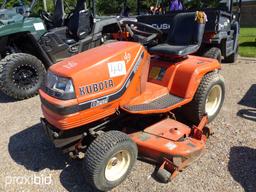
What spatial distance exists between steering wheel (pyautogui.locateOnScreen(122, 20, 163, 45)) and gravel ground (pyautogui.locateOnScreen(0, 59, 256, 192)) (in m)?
1.28

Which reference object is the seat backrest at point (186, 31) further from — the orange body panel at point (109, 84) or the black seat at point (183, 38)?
the orange body panel at point (109, 84)

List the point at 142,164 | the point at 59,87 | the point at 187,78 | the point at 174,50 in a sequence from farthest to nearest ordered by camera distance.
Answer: the point at 174,50
the point at 187,78
the point at 142,164
the point at 59,87

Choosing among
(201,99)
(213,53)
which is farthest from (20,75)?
(213,53)

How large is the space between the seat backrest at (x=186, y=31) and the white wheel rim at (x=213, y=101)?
66 centimetres

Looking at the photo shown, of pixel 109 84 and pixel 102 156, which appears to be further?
pixel 109 84

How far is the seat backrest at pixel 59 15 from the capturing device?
613 centimetres

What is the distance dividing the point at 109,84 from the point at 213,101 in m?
1.74

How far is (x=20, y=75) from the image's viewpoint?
4.98 metres

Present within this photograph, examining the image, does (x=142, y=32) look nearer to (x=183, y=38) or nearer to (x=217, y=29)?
(x=183, y=38)

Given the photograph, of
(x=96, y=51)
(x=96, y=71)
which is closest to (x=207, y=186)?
(x=96, y=71)

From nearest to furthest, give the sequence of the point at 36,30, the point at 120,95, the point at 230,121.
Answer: the point at 120,95, the point at 230,121, the point at 36,30

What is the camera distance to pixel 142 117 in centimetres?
320

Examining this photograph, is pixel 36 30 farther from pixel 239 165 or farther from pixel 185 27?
pixel 239 165

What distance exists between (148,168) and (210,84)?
1.26m
